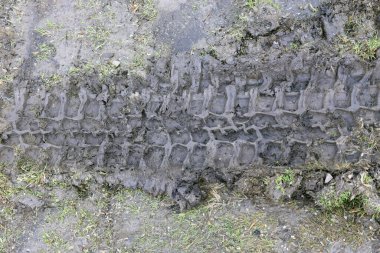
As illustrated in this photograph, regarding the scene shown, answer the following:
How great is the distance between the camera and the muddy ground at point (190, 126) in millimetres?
3588

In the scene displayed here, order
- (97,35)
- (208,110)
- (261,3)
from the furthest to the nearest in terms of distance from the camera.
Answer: (97,35) < (261,3) < (208,110)

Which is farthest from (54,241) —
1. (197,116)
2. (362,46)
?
(362,46)

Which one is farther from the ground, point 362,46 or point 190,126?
point 362,46

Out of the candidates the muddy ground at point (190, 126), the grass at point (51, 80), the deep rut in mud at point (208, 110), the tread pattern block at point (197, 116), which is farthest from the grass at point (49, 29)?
the tread pattern block at point (197, 116)

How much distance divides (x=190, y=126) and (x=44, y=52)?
1.45 metres

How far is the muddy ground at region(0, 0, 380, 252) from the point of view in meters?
3.59

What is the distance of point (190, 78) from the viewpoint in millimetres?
3930

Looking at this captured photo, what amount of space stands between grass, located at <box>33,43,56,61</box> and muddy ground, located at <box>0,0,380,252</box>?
11 millimetres

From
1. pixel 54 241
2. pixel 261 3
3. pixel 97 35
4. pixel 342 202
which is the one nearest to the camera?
pixel 342 202

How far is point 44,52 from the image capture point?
14.3 ft

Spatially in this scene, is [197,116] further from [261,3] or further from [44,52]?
[44,52]

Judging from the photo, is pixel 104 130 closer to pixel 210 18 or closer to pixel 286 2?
pixel 210 18

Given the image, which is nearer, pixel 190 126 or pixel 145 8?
pixel 190 126


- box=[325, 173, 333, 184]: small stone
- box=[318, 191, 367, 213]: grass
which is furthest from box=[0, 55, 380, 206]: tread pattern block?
box=[318, 191, 367, 213]: grass
